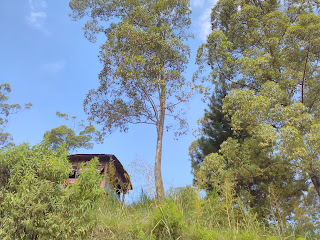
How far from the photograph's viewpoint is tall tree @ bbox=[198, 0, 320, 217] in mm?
6754

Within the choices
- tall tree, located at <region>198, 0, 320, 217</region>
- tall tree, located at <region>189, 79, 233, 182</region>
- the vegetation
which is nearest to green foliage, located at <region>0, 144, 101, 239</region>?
the vegetation

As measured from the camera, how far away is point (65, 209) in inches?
134

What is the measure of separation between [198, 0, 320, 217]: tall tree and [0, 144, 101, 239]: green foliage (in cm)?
374

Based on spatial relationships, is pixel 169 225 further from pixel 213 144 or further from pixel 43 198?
pixel 213 144

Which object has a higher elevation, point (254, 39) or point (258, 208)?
point (254, 39)

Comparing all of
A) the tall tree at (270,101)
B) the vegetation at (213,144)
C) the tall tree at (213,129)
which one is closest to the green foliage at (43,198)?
the vegetation at (213,144)

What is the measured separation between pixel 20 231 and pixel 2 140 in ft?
64.1

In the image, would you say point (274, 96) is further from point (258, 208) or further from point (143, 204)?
point (143, 204)

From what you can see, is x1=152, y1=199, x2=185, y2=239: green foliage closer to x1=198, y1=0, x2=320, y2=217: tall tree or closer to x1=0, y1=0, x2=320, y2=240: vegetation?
x1=0, y1=0, x2=320, y2=240: vegetation

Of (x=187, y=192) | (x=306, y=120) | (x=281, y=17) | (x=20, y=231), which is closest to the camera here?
(x=20, y=231)

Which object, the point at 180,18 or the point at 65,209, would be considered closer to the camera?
the point at 65,209

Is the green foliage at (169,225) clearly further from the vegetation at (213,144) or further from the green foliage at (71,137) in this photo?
the green foliage at (71,137)

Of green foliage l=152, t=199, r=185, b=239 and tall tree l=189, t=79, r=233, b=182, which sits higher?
tall tree l=189, t=79, r=233, b=182

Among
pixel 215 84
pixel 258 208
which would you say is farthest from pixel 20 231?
pixel 215 84
